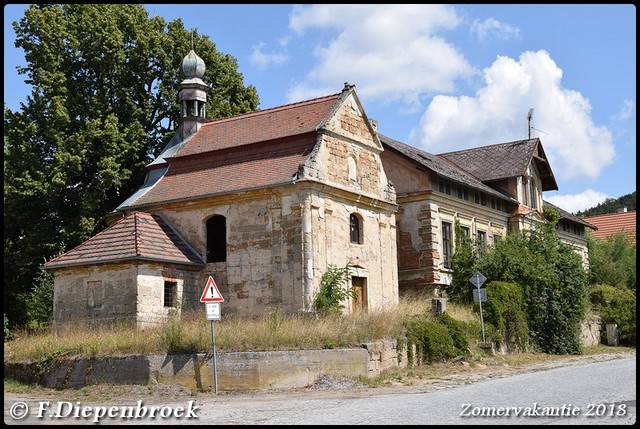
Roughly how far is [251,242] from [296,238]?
171 centimetres

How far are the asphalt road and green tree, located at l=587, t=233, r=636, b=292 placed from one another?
77.4 feet

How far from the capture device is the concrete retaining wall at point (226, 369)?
18.7 meters

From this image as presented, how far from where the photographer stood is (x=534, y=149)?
40688mm

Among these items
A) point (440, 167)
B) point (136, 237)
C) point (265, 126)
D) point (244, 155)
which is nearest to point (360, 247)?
point (244, 155)

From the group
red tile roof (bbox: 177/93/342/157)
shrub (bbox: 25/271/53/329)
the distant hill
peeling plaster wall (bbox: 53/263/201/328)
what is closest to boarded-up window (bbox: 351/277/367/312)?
red tile roof (bbox: 177/93/342/157)

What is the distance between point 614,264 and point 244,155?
2455 centimetres

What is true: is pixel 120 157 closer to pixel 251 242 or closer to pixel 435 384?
pixel 251 242

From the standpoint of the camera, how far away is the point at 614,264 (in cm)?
4247

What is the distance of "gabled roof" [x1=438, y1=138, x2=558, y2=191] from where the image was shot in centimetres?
3981

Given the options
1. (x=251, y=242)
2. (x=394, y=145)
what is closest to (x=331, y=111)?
(x=251, y=242)

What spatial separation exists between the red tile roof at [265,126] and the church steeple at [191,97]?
185 centimetres

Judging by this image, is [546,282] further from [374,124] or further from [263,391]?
[263,391]

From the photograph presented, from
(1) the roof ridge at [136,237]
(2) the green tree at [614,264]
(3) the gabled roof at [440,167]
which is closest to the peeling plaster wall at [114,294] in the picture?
(1) the roof ridge at [136,237]

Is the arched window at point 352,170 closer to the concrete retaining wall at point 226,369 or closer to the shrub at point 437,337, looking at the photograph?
the shrub at point 437,337
